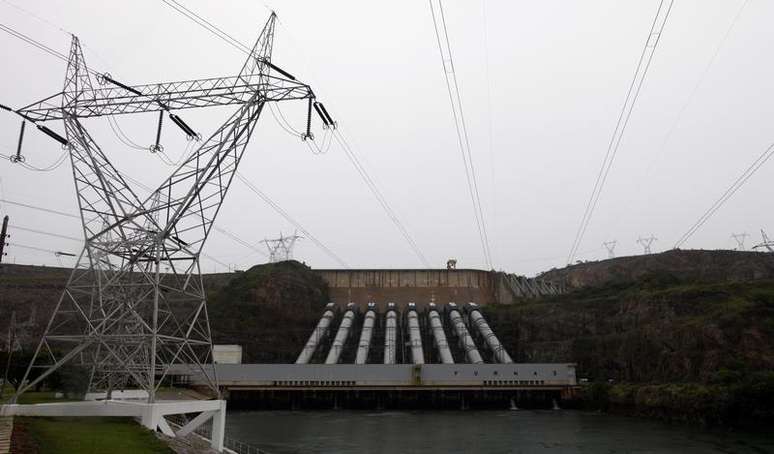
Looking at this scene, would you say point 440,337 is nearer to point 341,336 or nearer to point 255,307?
point 341,336

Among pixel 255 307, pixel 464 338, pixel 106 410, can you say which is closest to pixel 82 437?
pixel 106 410

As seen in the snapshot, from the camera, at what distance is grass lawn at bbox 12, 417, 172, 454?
15320 mm

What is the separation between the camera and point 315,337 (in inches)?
2955

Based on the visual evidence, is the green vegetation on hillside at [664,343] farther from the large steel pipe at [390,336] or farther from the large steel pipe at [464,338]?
the large steel pipe at [390,336]

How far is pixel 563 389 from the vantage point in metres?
60.3

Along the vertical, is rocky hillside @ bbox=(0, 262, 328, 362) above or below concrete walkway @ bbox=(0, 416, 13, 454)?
above

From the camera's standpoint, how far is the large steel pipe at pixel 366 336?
226 ft

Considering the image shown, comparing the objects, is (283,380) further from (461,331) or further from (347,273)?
(347,273)

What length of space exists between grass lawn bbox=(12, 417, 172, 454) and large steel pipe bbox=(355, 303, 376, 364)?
47.6 m

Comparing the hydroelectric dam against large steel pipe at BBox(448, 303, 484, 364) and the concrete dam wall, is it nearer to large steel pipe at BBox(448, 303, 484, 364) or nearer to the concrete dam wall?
large steel pipe at BBox(448, 303, 484, 364)

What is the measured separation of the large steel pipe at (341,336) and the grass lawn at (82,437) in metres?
46.5

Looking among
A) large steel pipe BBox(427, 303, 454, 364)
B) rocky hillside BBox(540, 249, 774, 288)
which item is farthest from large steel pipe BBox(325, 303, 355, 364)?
rocky hillside BBox(540, 249, 774, 288)

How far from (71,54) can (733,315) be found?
2073 inches

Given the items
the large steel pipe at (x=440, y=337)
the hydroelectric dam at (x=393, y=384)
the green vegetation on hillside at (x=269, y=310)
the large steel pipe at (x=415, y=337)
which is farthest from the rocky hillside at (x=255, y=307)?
the large steel pipe at (x=440, y=337)
